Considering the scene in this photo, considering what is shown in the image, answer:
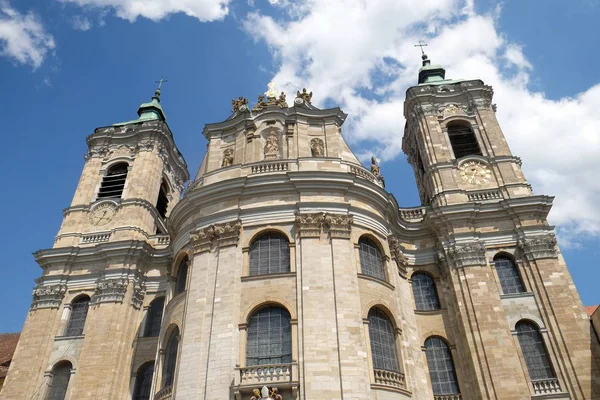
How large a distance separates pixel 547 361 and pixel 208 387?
12.7 meters

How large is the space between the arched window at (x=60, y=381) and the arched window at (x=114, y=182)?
938 centimetres

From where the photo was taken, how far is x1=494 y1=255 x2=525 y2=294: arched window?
21.0 m

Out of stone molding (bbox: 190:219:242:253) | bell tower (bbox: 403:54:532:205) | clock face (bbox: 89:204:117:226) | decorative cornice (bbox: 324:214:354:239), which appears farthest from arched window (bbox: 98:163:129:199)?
bell tower (bbox: 403:54:532:205)

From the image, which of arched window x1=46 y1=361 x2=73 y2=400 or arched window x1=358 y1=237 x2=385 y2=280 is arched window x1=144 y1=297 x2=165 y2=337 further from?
arched window x1=358 y1=237 x2=385 y2=280

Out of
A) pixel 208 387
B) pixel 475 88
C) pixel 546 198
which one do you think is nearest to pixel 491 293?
pixel 546 198

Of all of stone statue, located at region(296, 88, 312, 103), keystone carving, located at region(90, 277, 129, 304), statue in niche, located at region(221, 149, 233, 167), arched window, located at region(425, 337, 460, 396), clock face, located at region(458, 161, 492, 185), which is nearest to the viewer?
arched window, located at region(425, 337, 460, 396)

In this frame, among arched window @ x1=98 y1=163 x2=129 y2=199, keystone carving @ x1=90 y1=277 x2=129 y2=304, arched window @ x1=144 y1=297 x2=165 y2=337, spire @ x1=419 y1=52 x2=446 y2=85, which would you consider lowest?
arched window @ x1=144 y1=297 x2=165 y2=337

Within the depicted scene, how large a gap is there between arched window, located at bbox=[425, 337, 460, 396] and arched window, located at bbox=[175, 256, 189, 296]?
404 inches

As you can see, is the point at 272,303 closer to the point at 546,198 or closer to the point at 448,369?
the point at 448,369

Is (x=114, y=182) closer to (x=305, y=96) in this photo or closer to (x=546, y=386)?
(x=305, y=96)

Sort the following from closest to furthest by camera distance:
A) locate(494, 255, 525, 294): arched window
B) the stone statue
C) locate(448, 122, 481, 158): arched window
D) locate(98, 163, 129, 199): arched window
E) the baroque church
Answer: the baroque church → locate(494, 255, 525, 294): arched window → the stone statue → locate(448, 122, 481, 158): arched window → locate(98, 163, 129, 199): arched window

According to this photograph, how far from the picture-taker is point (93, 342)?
21156mm

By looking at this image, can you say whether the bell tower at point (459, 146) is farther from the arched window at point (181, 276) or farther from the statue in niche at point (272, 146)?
the arched window at point (181, 276)

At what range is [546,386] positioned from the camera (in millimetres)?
18250
